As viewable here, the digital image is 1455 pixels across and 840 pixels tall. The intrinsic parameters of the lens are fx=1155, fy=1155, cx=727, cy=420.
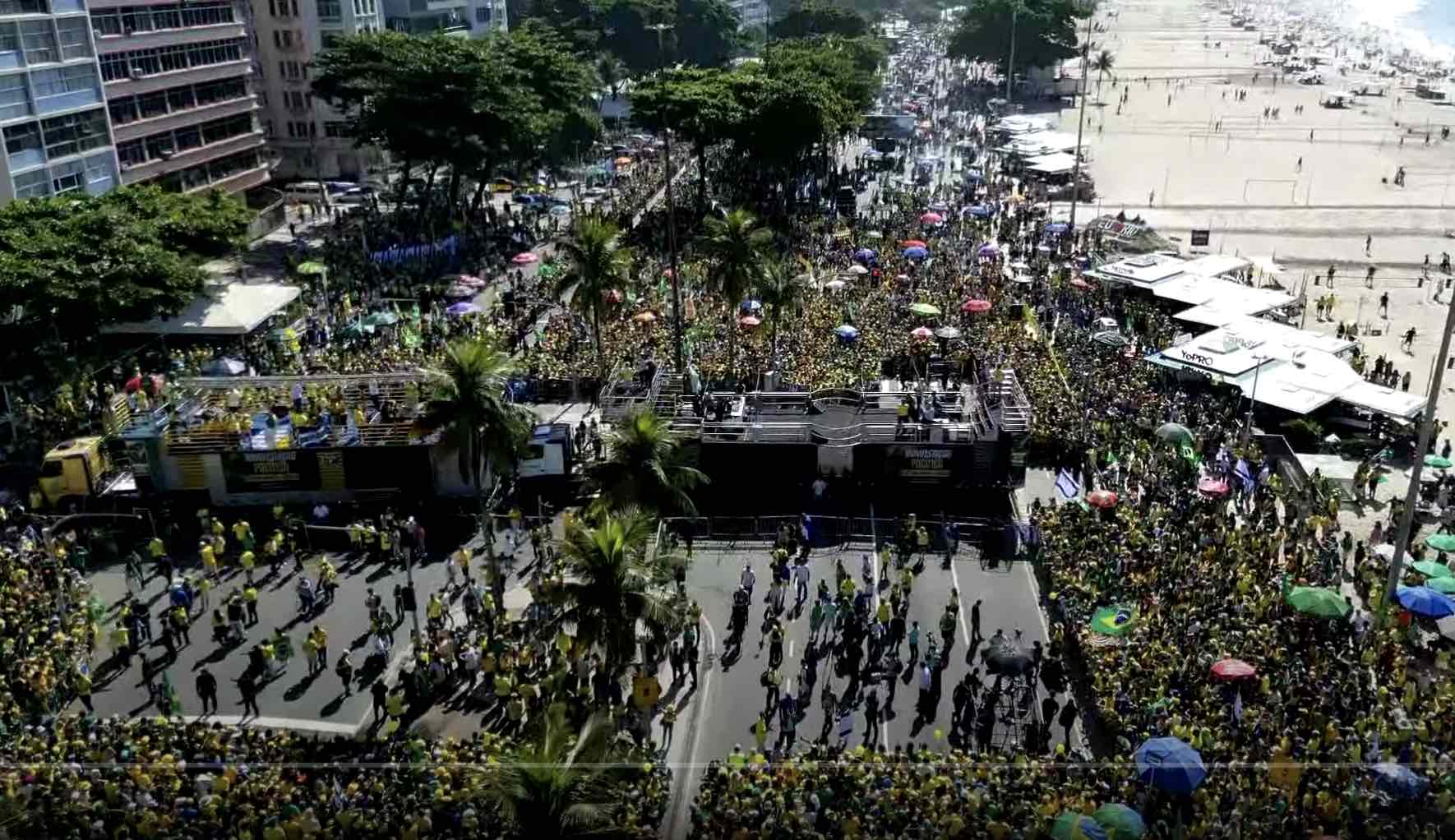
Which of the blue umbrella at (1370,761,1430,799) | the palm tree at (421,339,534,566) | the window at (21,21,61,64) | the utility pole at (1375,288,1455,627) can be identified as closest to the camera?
the blue umbrella at (1370,761,1430,799)

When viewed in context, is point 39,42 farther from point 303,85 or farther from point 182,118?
point 303,85

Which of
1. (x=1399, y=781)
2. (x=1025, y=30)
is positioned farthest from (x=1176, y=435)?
(x=1025, y=30)

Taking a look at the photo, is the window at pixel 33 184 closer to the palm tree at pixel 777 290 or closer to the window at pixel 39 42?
the window at pixel 39 42

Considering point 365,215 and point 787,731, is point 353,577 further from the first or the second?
point 365,215

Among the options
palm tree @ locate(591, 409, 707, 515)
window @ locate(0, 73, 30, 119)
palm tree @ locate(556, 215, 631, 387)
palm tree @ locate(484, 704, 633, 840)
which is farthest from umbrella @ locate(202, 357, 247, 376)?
palm tree @ locate(484, 704, 633, 840)

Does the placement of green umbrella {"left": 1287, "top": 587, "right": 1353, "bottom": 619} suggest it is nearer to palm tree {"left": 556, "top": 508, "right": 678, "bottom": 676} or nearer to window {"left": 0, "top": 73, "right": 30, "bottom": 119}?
palm tree {"left": 556, "top": 508, "right": 678, "bottom": 676}

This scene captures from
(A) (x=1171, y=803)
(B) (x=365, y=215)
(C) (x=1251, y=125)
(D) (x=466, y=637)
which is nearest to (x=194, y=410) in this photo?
(D) (x=466, y=637)

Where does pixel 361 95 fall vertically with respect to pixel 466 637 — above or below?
above
